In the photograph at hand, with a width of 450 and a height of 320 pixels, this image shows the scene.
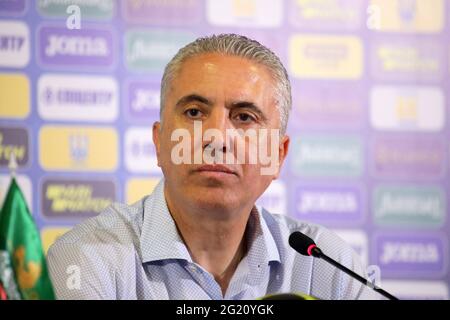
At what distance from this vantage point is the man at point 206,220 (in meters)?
1.82

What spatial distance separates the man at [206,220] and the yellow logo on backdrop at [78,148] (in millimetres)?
224

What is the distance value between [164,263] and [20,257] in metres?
0.49

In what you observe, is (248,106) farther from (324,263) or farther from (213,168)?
(324,263)

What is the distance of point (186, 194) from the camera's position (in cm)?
187

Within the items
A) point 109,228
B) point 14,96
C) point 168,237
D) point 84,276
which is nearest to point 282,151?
point 168,237

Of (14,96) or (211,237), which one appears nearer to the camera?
(211,237)

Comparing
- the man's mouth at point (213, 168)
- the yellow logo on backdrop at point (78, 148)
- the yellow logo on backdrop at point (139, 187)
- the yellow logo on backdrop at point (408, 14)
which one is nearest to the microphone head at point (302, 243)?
the man's mouth at point (213, 168)

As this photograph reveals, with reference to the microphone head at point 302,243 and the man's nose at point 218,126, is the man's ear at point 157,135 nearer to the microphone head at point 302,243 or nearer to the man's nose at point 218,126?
the man's nose at point 218,126

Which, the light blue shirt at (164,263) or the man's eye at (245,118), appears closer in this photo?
the light blue shirt at (164,263)

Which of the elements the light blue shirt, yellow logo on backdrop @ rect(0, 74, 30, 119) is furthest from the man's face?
yellow logo on backdrop @ rect(0, 74, 30, 119)

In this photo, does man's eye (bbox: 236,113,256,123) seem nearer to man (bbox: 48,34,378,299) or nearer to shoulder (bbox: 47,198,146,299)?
man (bbox: 48,34,378,299)

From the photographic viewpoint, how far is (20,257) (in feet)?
4.76
